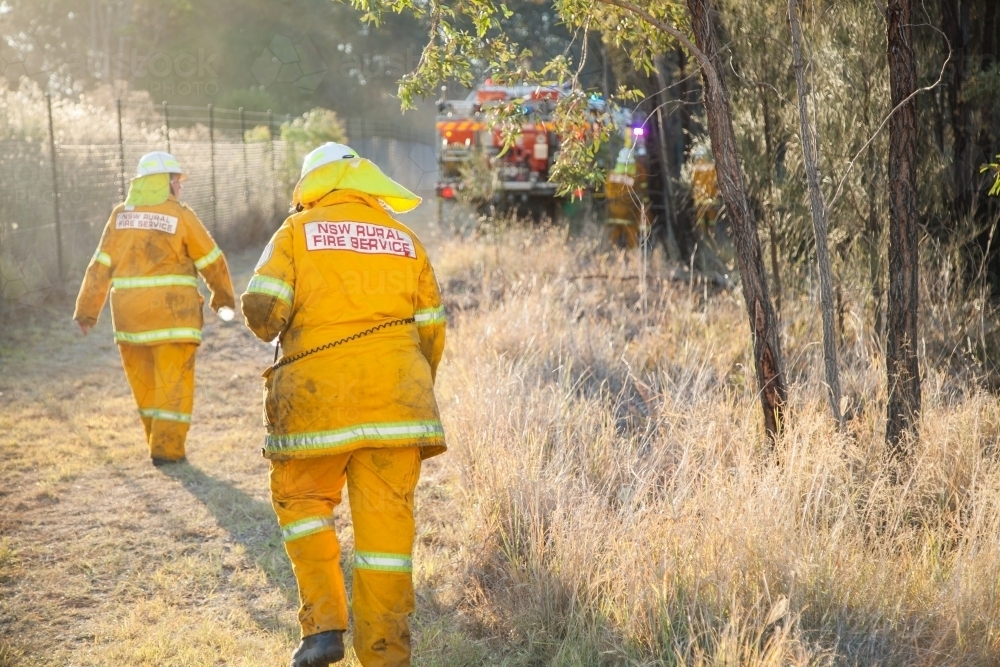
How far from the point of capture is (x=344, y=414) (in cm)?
327

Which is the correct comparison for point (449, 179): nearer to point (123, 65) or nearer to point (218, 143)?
point (218, 143)

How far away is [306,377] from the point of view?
10.8 feet

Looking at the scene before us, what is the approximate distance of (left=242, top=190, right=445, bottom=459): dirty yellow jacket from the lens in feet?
10.7

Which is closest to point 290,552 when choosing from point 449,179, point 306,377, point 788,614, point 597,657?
point 306,377

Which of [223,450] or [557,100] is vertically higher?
[557,100]

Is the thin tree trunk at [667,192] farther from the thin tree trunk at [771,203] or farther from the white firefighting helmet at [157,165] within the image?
the white firefighting helmet at [157,165]

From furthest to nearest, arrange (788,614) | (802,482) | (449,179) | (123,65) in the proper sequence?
1. (123,65)
2. (449,179)
3. (802,482)
4. (788,614)

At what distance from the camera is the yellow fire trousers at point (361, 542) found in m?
3.23

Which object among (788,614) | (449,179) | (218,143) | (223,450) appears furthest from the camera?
(218,143)

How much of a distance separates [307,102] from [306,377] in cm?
3584

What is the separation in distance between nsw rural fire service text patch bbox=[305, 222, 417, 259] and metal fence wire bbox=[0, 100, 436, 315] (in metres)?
7.21

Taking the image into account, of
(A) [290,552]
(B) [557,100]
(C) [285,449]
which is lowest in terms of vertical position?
(A) [290,552]

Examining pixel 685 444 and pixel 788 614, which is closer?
pixel 788 614

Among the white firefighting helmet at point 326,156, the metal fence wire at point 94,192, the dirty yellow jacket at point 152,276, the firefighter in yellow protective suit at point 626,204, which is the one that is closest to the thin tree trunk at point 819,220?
the white firefighting helmet at point 326,156
